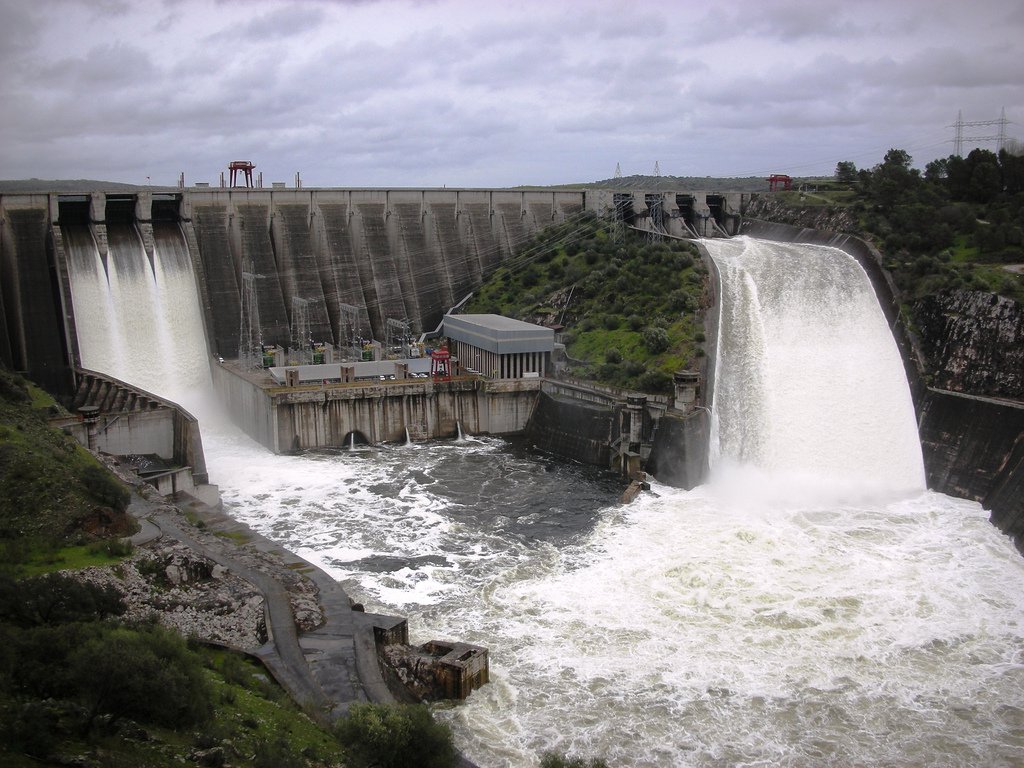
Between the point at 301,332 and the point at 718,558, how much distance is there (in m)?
28.0

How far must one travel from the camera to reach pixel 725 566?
1122 inches

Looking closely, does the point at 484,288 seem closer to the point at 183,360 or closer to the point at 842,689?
the point at 183,360

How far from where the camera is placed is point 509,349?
45.8 meters

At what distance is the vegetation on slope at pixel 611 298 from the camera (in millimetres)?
43250

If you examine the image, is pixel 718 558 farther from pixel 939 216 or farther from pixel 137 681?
pixel 939 216

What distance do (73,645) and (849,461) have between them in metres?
29.9

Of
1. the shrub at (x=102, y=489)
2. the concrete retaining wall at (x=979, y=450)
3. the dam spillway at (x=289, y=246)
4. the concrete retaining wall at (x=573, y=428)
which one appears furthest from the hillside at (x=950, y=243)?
the shrub at (x=102, y=489)

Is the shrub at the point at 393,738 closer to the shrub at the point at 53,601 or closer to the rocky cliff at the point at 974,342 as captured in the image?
the shrub at the point at 53,601

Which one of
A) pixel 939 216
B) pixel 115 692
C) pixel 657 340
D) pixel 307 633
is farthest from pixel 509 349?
pixel 115 692

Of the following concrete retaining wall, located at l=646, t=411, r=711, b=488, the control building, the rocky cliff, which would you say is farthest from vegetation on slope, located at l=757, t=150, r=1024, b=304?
the control building

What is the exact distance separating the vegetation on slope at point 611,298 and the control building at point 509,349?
148 cm

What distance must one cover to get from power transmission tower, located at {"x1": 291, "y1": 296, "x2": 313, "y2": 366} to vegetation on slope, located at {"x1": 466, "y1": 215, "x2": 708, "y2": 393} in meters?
9.97

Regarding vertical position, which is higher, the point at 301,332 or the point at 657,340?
the point at 301,332

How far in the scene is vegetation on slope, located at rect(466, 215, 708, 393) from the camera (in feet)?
142
